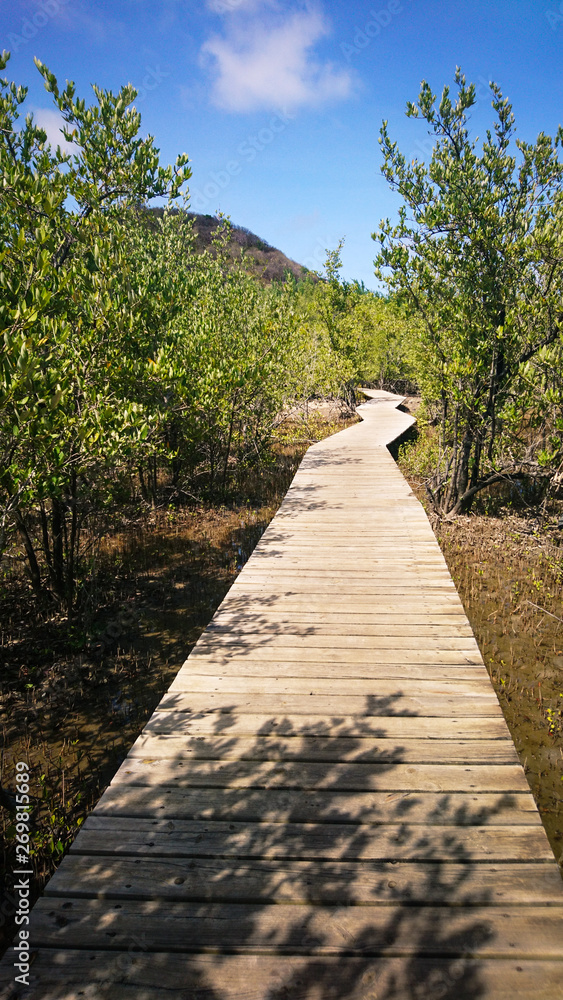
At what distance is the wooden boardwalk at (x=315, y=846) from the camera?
5.41 feet

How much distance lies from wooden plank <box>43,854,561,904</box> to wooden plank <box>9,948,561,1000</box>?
189mm

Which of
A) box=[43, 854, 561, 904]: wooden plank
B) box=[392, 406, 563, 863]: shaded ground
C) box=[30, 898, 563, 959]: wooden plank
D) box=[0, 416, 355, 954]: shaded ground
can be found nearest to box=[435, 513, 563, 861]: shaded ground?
box=[392, 406, 563, 863]: shaded ground

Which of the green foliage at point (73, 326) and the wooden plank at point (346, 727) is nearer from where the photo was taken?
the wooden plank at point (346, 727)

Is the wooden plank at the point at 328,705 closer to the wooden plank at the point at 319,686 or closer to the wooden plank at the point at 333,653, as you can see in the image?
the wooden plank at the point at 319,686

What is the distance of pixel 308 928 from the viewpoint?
5.81ft

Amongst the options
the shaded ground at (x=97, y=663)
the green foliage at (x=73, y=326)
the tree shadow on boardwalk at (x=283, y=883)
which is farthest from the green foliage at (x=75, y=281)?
the tree shadow on boardwalk at (x=283, y=883)

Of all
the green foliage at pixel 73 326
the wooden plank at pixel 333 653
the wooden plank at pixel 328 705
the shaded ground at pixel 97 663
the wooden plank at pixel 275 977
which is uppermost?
the green foliage at pixel 73 326

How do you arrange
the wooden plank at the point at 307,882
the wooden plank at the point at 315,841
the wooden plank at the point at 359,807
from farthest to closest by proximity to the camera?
1. the wooden plank at the point at 359,807
2. the wooden plank at the point at 315,841
3. the wooden plank at the point at 307,882

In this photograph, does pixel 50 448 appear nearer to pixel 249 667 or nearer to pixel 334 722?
pixel 249 667

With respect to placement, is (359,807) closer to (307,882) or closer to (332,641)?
(307,882)

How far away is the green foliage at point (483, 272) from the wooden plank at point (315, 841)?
528 centimetres

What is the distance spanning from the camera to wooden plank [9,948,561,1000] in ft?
5.18

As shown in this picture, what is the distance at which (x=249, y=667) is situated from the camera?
11.4 ft

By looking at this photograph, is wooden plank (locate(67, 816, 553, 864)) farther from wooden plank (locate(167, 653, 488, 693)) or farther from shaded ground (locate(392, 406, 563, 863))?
shaded ground (locate(392, 406, 563, 863))
